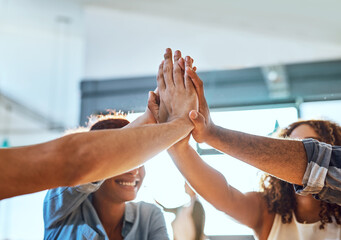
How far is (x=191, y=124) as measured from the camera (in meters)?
1.10

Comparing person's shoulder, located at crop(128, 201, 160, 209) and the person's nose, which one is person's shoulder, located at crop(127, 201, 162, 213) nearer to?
person's shoulder, located at crop(128, 201, 160, 209)

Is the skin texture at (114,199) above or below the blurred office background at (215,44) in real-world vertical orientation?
below

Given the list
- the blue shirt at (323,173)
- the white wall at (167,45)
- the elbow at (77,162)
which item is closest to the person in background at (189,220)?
the blue shirt at (323,173)

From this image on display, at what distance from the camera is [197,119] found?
111 cm

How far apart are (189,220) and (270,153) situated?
652 millimetres

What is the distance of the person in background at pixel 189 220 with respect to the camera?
1.47 metres

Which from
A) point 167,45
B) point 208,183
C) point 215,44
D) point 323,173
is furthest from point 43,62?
point 323,173

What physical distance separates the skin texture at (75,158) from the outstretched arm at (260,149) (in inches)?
8.7

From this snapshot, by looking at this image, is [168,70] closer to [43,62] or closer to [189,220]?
[189,220]

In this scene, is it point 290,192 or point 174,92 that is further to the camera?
point 290,192

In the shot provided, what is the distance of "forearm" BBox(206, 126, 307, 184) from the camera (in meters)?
0.97

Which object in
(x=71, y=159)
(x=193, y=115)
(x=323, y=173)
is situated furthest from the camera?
(x=193, y=115)

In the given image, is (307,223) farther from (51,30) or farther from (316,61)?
(51,30)

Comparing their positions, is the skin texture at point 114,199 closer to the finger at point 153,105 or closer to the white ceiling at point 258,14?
the finger at point 153,105
